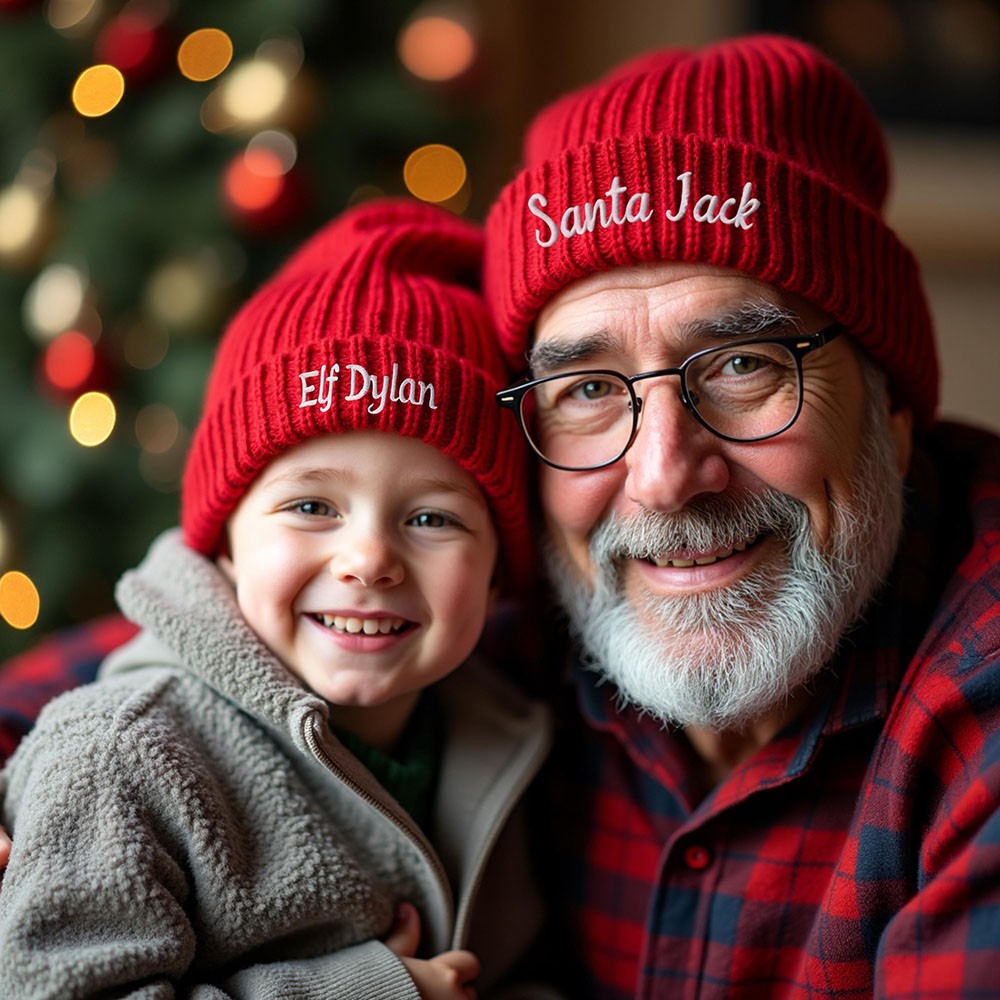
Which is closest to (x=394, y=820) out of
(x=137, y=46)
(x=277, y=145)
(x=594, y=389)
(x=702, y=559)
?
(x=702, y=559)

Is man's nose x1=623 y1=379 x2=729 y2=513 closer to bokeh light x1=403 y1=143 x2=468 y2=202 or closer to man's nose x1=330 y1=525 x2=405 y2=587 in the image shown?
man's nose x1=330 y1=525 x2=405 y2=587

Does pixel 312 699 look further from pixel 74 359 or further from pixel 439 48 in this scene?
pixel 439 48

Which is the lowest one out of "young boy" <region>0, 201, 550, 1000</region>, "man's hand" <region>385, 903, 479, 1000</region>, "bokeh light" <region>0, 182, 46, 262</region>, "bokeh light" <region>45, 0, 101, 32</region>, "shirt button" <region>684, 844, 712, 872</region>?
"man's hand" <region>385, 903, 479, 1000</region>

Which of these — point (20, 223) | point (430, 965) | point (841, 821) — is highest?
point (20, 223)

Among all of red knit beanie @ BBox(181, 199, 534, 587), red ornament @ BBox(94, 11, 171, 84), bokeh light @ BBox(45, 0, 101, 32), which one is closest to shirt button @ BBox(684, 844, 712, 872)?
red knit beanie @ BBox(181, 199, 534, 587)

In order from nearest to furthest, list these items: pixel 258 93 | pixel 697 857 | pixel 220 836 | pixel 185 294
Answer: pixel 220 836, pixel 697 857, pixel 258 93, pixel 185 294

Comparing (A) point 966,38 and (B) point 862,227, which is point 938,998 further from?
(A) point 966,38

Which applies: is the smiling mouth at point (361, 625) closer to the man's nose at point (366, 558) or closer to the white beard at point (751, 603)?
the man's nose at point (366, 558)

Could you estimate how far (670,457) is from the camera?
1356 millimetres

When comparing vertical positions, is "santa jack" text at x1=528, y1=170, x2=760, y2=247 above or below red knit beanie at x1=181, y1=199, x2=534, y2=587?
above

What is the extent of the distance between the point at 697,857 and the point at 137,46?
197 centimetres

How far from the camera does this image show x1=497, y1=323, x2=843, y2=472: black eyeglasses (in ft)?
4.57

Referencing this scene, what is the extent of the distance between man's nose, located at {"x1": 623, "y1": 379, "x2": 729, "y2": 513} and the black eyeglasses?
0.01 meters

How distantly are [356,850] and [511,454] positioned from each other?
1.84ft
